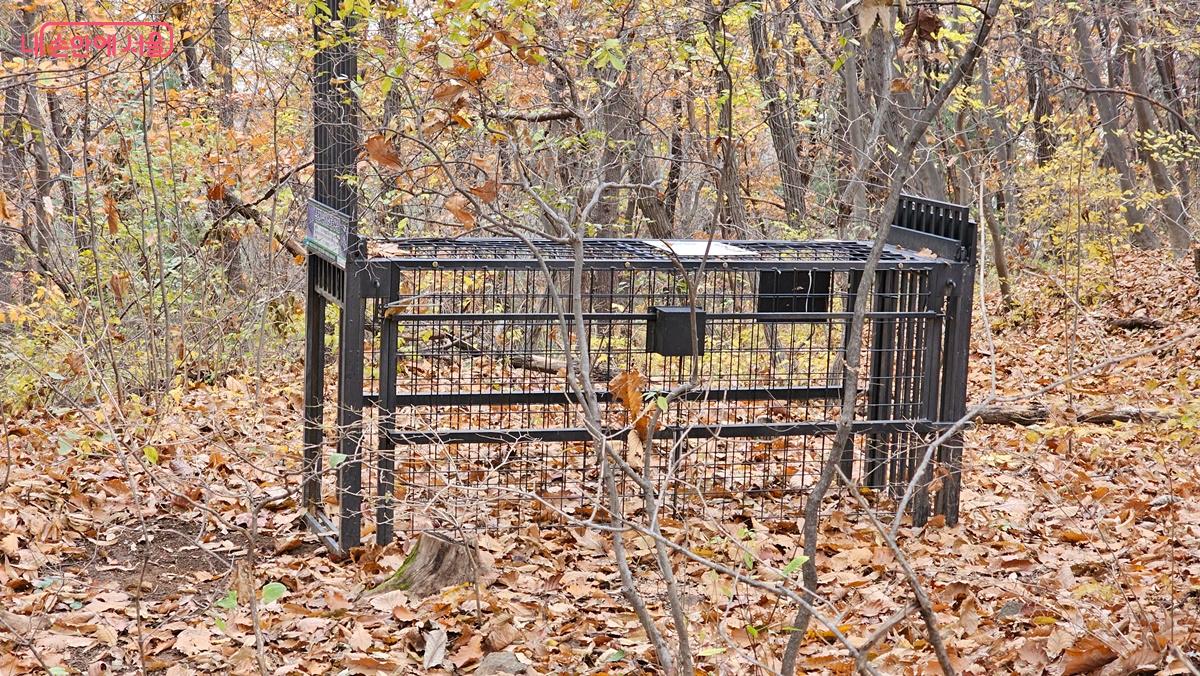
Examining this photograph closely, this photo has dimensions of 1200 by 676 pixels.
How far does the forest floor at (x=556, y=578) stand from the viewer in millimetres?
4133

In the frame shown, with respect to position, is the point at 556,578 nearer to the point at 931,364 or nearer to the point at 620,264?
the point at 620,264

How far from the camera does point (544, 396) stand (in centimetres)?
606

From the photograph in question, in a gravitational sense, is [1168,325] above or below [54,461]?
above

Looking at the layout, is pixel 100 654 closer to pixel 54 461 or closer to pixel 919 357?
pixel 54 461

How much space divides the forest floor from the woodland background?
0.8 inches

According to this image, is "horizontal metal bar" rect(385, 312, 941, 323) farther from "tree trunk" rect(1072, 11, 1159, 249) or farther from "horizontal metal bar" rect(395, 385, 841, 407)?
"tree trunk" rect(1072, 11, 1159, 249)

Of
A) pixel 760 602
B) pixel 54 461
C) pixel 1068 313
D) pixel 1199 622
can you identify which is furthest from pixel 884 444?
pixel 1068 313

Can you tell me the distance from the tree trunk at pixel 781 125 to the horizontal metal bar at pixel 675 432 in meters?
7.44

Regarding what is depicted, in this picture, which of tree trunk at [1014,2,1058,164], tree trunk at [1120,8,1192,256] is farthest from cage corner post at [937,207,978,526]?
tree trunk at [1120,8,1192,256]

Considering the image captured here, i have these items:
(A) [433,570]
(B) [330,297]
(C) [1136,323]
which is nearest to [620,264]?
(B) [330,297]

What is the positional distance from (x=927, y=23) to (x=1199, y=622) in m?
2.18

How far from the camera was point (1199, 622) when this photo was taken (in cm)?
396

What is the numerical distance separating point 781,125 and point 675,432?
947 centimetres

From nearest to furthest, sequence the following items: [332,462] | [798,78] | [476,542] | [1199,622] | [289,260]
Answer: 1. [1199,622]
2. [332,462]
3. [476,542]
4. [289,260]
5. [798,78]
